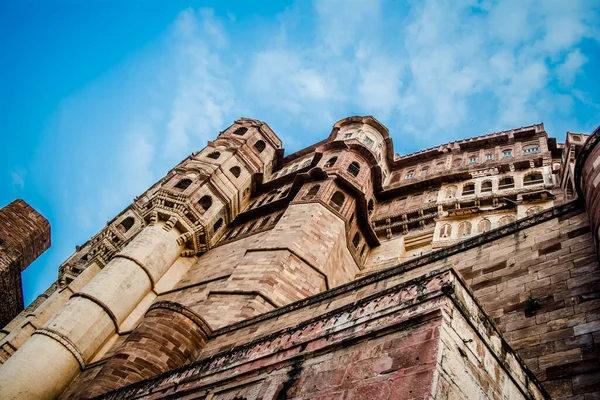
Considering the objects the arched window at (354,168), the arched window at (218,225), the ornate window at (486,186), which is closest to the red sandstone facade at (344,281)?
the ornate window at (486,186)

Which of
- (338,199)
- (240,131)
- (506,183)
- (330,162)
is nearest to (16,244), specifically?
(240,131)

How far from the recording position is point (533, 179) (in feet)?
71.1

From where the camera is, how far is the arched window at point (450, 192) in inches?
901

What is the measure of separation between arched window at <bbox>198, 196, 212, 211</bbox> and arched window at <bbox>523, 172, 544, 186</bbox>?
14.8 metres

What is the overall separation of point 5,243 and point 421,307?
84.4 ft

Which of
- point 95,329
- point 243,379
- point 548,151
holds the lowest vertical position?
point 243,379

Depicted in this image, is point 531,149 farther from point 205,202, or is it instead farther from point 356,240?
point 205,202

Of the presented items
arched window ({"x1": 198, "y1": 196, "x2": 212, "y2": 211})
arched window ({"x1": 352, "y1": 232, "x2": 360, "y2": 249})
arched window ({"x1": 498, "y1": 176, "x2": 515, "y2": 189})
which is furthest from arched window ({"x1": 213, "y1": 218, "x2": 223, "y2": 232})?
arched window ({"x1": 498, "y1": 176, "x2": 515, "y2": 189})

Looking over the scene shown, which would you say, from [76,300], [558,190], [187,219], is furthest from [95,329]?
[558,190]

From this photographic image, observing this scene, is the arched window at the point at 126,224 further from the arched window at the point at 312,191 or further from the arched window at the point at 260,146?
the arched window at the point at 312,191

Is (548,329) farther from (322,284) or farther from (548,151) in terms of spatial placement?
(548,151)

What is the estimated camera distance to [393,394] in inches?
179

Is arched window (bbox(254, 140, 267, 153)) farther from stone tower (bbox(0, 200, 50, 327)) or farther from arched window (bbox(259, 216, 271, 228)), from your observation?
stone tower (bbox(0, 200, 50, 327))

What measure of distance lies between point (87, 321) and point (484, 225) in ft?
51.3
